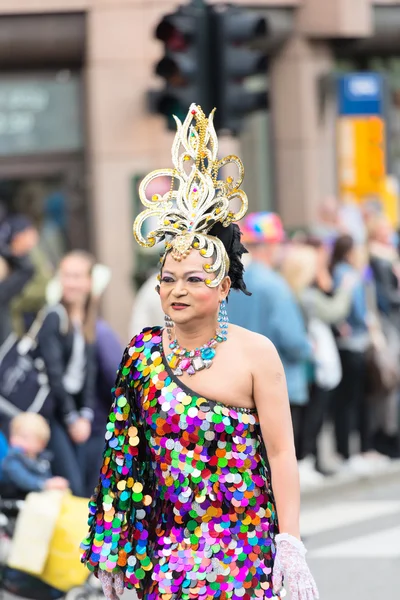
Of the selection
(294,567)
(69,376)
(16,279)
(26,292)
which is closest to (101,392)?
(69,376)

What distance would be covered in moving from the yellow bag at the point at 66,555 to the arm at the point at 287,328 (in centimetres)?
349

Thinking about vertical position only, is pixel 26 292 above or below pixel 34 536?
above

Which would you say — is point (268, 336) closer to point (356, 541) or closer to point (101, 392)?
point (356, 541)

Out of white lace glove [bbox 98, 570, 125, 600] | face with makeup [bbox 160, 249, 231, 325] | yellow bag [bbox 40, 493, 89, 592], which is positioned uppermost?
face with makeup [bbox 160, 249, 231, 325]

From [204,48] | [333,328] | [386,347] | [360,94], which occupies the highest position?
[360,94]

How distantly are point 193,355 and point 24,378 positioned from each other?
4.53m

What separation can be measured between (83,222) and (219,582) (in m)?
13.0

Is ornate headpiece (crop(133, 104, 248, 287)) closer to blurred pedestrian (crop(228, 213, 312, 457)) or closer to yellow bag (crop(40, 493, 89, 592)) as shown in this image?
yellow bag (crop(40, 493, 89, 592))

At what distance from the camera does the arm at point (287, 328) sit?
10930 millimetres

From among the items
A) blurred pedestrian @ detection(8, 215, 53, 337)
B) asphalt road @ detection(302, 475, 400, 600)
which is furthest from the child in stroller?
asphalt road @ detection(302, 475, 400, 600)

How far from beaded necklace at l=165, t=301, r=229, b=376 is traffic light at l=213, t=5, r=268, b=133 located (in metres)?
6.29

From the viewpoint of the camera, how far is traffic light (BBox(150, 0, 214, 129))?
10914 mm

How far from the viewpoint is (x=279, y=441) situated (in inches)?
187

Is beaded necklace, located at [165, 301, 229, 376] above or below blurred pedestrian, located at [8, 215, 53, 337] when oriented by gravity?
below
